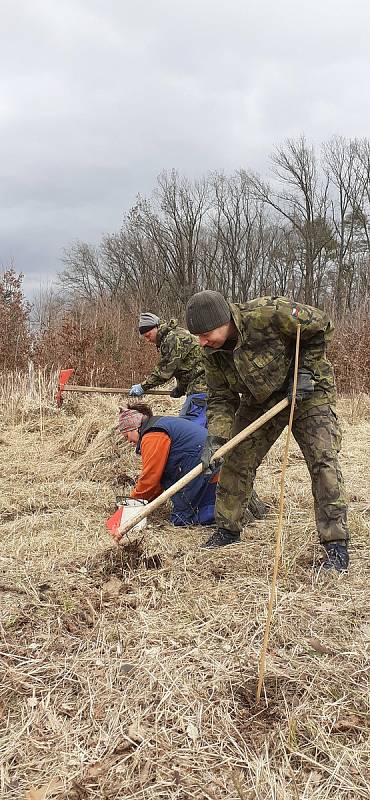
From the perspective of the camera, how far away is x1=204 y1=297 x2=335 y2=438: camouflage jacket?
321 centimetres

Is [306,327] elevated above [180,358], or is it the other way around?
[306,327]

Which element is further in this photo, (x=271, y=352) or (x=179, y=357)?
(x=179, y=357)

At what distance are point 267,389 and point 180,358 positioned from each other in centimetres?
228

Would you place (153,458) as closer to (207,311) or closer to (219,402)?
(219,402)

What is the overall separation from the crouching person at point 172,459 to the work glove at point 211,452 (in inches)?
19.0

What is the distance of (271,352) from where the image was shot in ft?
10.7

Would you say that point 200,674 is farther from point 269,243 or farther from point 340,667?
point 269,243

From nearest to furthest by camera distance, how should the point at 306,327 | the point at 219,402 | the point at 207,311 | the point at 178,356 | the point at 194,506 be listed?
the point at 207,311 < the point at 306,327 < the point at 219,402 < the point at 194,506 < the point at 178,356

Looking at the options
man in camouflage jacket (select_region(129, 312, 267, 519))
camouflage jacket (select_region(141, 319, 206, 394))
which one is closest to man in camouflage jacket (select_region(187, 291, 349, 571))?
man in camouflage jacket (select_region(129, 312, 267, 519))

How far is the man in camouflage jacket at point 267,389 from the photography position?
10.5 ft

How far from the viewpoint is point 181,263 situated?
96.7 feet

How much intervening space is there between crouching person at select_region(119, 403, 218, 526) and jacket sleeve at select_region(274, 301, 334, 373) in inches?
42.8

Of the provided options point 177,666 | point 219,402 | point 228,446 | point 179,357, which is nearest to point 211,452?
point 228,446

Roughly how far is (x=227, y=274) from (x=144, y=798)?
30277 millimetres
